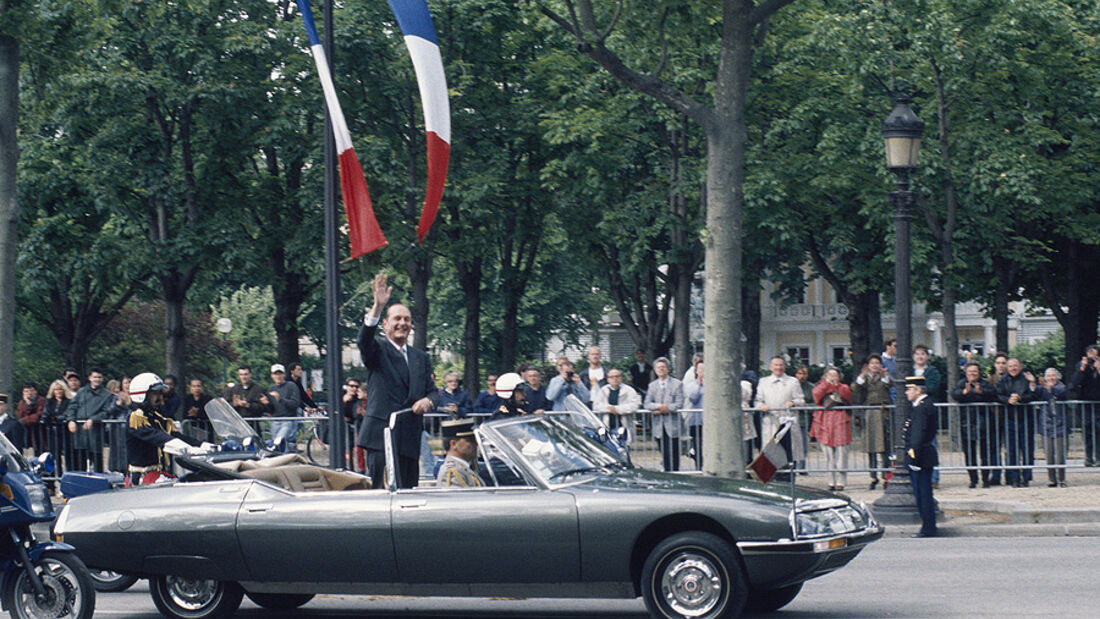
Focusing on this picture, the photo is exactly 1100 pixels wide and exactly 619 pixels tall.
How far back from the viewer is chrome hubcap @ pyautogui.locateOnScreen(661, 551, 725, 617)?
9094 mm

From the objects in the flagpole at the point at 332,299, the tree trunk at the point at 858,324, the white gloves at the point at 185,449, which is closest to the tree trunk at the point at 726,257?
the flagpole at the point at 332,299

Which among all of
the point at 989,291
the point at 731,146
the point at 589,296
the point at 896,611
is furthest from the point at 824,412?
the point at 589,296

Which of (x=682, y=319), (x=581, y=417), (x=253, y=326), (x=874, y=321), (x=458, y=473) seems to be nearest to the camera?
(x=458, y=473)

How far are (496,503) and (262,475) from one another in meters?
1.81

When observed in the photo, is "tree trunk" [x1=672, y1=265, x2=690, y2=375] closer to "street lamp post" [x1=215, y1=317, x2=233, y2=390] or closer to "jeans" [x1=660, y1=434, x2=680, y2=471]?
"jeans" [x1=660, y1=434, x2=680, y2=471]

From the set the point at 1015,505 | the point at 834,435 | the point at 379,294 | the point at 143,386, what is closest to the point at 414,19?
the point at 143,386

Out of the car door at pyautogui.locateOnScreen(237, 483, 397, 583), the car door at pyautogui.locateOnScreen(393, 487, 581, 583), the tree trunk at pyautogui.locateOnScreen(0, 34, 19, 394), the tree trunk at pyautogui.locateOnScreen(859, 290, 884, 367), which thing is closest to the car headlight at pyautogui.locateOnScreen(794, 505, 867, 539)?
the car door at pyautogui.locateOnScreen(393, 487, 581, 583)

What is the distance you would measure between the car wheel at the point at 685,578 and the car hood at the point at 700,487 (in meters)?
0.33

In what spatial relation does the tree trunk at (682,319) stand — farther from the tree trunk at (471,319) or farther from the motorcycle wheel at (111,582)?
the motorcycle wheel at (111,582)

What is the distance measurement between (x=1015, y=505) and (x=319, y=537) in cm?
930

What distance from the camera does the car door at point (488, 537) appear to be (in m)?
9.14

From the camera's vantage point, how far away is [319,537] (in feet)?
31.0

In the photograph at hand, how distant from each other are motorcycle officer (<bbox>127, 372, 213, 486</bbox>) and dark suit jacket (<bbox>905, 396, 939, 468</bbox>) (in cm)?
719

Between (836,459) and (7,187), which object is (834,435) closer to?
(836,459)
